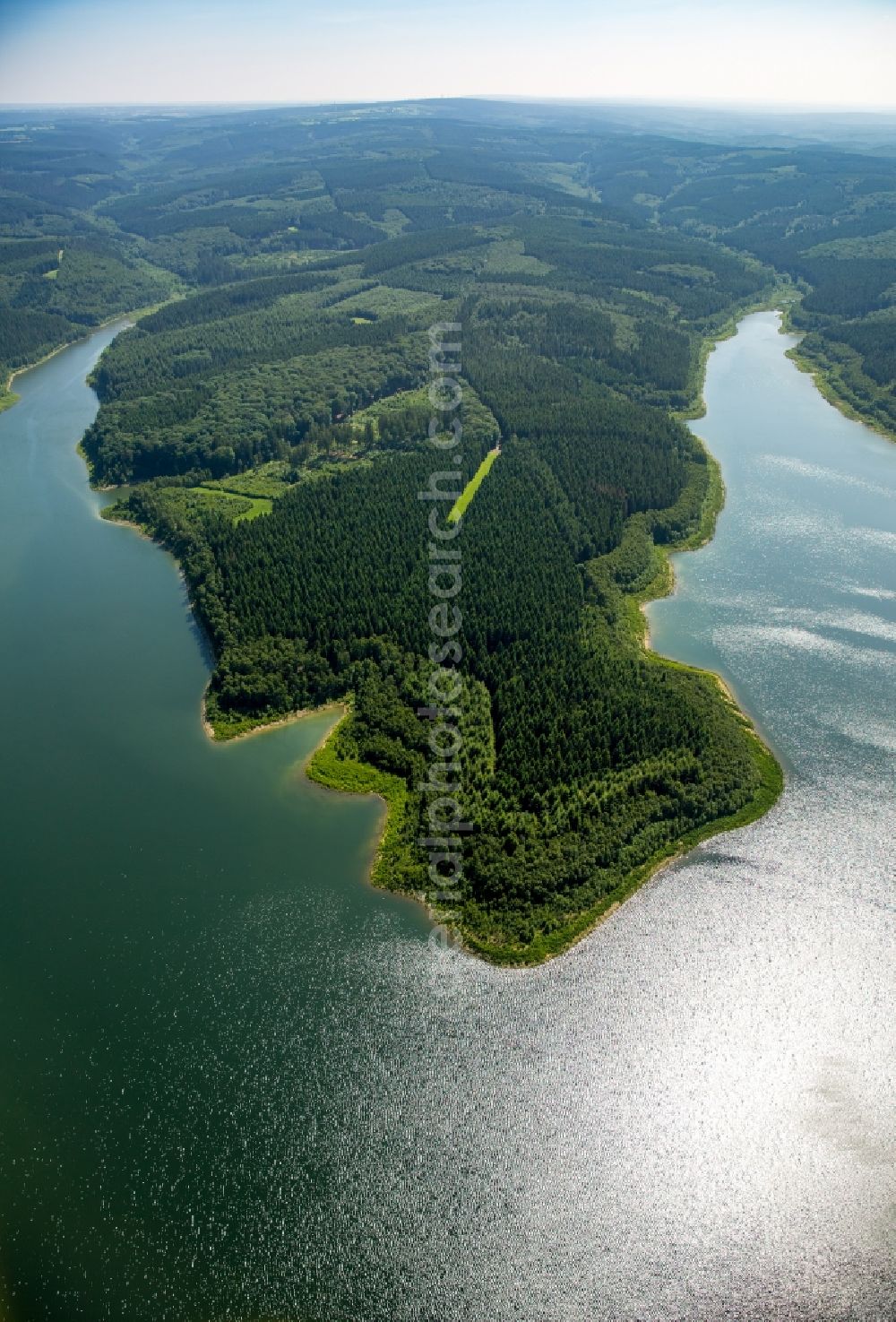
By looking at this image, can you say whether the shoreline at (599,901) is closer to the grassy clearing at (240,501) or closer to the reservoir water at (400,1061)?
the reservoir water at (400,1061)

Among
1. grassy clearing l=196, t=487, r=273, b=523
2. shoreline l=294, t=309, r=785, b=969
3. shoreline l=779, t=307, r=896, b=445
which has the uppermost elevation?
shoreline l=779, t=307, r=896, b=445

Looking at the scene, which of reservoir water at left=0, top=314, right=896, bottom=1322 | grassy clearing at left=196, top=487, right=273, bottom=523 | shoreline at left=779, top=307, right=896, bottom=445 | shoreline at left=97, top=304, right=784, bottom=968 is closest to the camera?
reservoir water at left=0, top=314, right=896, bottom=1322

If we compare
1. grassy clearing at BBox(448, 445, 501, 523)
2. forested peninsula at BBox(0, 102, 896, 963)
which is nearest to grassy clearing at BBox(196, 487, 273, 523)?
forested peninsula at BBox(0, 102, 896, 963)

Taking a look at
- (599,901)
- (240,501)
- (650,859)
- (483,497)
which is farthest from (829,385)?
(599,901)

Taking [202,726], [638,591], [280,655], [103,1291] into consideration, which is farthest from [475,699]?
[103,1291]

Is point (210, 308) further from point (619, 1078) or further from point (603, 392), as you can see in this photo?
point (619, 1078)

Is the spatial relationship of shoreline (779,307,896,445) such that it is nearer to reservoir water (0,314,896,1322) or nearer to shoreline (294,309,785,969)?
shoreline (294,309,785,969)

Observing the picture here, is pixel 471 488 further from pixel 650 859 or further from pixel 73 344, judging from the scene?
pixel 73 344
